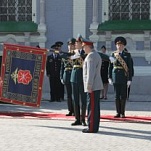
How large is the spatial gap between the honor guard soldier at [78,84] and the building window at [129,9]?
7.11 metres

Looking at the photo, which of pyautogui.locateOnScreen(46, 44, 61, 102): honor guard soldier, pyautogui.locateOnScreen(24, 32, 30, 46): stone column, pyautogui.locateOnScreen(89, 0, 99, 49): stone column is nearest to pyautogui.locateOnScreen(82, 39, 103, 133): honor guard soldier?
pyautogui.locateOnScreen(46, 44, 61, 102): honor guard soldier

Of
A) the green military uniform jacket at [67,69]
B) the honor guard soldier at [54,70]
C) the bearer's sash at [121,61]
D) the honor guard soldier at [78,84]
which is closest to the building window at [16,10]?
the honor guard soldier at [54,70]

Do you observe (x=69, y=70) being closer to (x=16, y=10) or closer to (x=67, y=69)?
(x=67, y=69)

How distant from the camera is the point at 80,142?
28.0ft

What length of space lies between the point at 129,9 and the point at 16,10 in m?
3.61

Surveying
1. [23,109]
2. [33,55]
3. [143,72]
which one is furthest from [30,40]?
[33,55]

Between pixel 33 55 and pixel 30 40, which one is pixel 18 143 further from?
pixel 30 40

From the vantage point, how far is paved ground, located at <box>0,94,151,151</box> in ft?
26.7

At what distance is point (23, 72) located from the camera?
1108 cm

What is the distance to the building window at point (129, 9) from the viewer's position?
1723cm

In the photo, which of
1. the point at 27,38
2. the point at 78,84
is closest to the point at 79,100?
the point at 78,84

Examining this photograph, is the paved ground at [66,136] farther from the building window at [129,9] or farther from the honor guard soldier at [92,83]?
the building window at [129,9]

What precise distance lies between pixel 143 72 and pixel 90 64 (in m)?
7.56

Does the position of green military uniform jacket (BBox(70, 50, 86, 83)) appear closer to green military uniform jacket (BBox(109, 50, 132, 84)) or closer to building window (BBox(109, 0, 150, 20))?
green military uniform jacket (BBox(109, 50, 132, 84))
